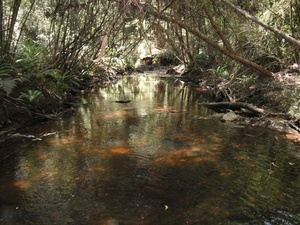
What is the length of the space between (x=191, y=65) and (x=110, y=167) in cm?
1419

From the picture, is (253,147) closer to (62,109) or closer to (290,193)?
(290,193)

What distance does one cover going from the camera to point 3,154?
6164 millimetres

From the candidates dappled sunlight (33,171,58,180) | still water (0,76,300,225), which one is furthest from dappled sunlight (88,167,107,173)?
dappled sunlight (33,171,58,180)

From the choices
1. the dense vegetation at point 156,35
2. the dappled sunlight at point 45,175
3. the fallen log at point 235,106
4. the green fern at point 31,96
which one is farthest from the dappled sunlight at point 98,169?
the fallen log at point 235,106

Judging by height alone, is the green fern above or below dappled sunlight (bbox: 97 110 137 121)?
above

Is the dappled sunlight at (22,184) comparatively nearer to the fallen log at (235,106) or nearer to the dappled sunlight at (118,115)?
the dappled sunlight at (118,115)

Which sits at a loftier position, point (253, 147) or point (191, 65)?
point (191, 65)

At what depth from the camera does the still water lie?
4.07m

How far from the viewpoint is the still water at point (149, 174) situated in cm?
407

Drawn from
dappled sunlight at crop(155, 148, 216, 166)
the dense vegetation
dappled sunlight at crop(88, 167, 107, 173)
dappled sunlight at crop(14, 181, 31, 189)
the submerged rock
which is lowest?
the submerged rock

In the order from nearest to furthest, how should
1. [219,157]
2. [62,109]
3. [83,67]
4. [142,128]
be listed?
[219,157], [142,128], [62,109], [83,67]

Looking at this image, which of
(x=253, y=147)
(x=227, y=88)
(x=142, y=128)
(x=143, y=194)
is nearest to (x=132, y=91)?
(x=227, y=88)

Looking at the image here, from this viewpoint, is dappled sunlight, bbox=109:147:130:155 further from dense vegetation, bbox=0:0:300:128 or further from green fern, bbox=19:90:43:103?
green fern, bbox=19:90:43:103

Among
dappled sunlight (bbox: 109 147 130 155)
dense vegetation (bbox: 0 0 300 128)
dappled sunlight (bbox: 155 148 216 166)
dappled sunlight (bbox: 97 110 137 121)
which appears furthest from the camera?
dappled sunlight (bbox: 97 110 137 121)
